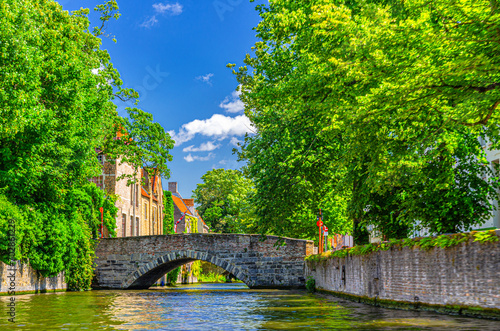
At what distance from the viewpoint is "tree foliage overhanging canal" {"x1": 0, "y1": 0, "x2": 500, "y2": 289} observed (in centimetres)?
1123

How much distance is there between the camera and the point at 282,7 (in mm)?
19922

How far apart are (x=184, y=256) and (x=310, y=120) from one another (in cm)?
2258

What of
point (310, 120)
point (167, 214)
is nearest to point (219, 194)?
point (167, 214)

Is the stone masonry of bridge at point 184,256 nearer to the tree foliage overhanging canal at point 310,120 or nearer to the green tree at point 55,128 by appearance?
the tree foliage overhanging canal at point 310,120

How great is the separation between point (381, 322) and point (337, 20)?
18.6 ft

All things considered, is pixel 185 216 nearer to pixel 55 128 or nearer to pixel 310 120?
pixel 55 128

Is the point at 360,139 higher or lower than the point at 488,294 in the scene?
higher

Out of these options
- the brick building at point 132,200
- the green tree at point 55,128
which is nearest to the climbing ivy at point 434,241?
the green tree at point 55,128

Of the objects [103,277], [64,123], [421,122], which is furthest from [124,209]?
[421,122]

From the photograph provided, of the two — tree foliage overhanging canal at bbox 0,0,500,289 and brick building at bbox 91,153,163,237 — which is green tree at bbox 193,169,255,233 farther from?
tree foliage overhanging canal at bbox 0,0,500,289

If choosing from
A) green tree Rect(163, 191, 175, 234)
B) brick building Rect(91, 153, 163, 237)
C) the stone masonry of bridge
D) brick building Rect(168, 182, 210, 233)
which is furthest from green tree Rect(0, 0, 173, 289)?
brick building Rect(168, 182, 210, 233)

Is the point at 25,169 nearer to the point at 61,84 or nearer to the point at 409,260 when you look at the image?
the point at 61,84

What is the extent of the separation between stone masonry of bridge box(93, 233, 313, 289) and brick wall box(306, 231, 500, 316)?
1534 cm

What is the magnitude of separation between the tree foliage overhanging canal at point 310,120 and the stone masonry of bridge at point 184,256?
7.59ft
